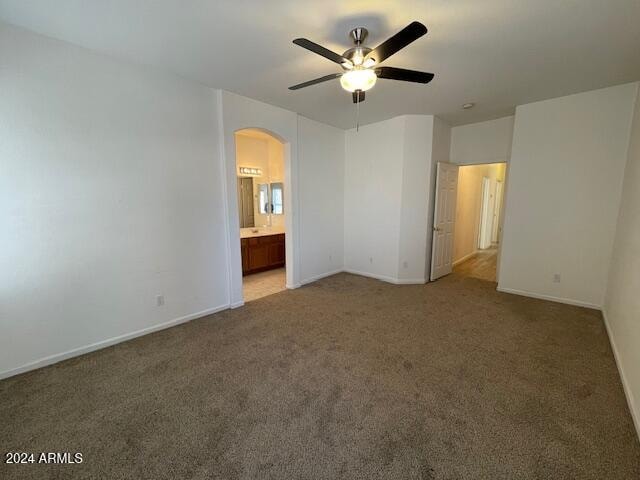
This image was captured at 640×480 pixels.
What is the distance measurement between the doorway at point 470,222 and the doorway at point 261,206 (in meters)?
2.93

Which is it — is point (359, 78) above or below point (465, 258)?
above

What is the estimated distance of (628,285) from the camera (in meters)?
2.29

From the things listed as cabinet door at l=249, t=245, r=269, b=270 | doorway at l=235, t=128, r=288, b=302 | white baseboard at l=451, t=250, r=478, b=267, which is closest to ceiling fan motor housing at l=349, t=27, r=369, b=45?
doorway at l=235, t=128, r=288, b=302

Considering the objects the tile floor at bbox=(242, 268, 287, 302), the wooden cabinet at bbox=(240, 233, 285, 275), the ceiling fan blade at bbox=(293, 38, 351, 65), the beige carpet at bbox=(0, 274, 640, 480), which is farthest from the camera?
the wooden cabinet at bbox=(240, 233, 285, 275)

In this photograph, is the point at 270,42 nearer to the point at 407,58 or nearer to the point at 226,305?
the point at 407,58

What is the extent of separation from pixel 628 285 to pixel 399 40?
282cm

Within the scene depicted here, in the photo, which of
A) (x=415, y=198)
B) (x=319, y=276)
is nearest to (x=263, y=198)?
(x=319, y=276)

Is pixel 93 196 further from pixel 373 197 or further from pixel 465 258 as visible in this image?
pixel 465 258

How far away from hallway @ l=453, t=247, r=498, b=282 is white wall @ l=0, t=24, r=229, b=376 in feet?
15.7

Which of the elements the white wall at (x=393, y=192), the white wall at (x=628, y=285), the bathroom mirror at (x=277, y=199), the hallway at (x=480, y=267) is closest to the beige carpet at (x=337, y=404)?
the white wall at (x=628, y=285)

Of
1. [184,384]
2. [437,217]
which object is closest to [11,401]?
[184,384]

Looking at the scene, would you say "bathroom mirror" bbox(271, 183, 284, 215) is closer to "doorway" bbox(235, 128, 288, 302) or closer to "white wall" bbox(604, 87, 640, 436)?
"doorway" bbox(235, 128, 288, 302)

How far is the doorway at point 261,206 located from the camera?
5082 mm

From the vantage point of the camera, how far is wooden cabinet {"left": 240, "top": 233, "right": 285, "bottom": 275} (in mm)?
4988
